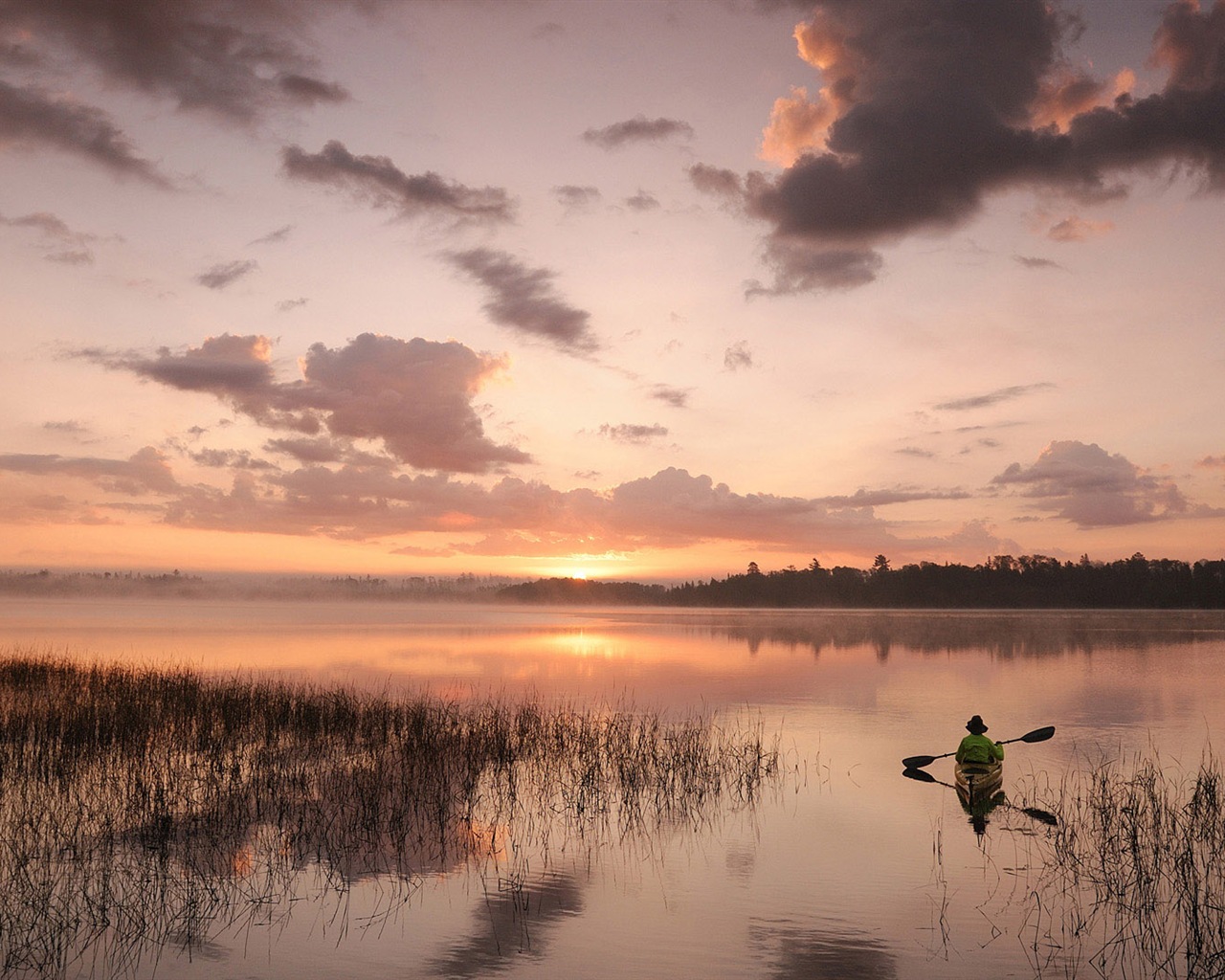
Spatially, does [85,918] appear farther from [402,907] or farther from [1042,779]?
[1042,779]

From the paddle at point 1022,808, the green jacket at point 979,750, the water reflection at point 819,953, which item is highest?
the green jacket at point 979,750

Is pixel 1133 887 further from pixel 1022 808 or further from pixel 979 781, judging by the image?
pixel 979 781

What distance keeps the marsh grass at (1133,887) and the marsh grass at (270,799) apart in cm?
619

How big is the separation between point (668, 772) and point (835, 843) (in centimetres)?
546

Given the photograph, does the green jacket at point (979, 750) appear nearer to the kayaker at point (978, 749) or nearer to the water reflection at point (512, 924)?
the kayaker at point (978, 749)

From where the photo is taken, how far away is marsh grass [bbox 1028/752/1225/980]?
10227mm

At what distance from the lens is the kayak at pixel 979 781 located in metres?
18.4

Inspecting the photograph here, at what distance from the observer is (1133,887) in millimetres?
12578

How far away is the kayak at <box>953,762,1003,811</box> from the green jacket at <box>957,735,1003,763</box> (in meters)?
0.10

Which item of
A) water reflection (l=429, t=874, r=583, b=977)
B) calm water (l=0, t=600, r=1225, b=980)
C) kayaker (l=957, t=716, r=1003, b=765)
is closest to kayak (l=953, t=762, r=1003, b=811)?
kayaker (l=957, t=716, r=1003, b=765)

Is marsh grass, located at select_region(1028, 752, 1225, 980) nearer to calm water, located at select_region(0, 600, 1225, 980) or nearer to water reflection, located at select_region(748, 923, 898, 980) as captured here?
calm water, located at select_region(0, 600, 1225, 980)

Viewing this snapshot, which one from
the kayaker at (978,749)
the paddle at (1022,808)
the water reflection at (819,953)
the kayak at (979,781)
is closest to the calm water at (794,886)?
the water reflection at (819,953)

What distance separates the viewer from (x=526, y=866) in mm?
13273

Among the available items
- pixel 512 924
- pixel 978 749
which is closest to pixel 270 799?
pixel 512 924
